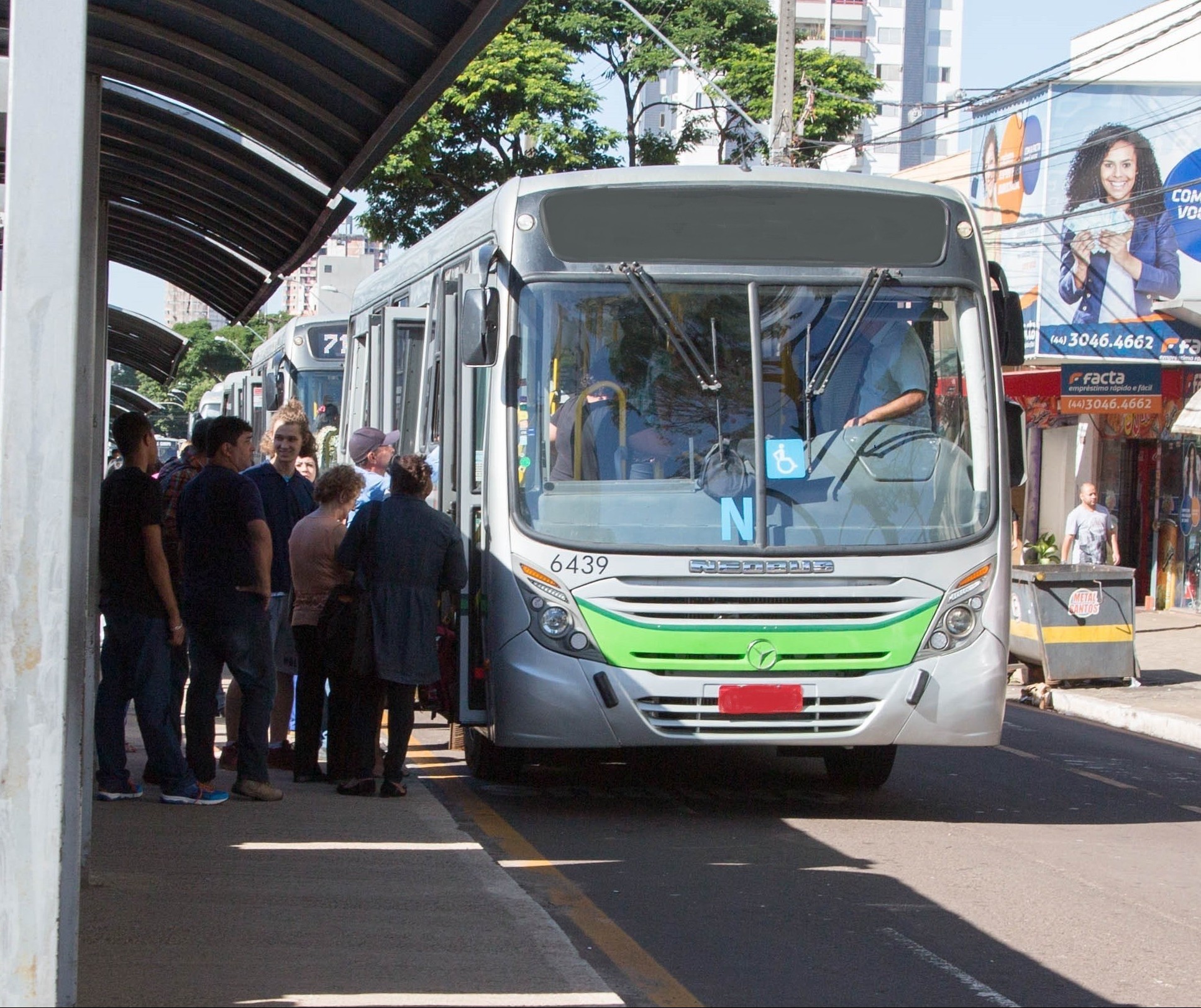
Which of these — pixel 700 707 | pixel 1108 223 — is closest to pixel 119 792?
pixel 700 707

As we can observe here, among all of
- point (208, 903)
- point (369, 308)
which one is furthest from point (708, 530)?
point (369, 308)

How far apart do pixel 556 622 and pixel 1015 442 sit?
2627 mm

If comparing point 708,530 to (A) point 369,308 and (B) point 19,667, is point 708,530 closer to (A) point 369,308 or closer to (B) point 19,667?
(B) point 19,667

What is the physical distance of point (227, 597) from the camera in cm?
845

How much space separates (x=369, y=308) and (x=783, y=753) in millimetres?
5522

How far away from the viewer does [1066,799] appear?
32.9ft

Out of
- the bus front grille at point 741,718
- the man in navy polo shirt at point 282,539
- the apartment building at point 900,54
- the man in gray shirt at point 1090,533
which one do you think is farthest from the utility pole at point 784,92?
the apartment building at point 900,54

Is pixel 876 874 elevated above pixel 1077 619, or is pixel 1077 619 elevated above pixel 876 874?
pixel 1077 619

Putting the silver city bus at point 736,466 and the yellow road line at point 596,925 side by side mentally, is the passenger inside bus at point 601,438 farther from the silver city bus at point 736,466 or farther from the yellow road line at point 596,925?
the yellow road line at point 596,925

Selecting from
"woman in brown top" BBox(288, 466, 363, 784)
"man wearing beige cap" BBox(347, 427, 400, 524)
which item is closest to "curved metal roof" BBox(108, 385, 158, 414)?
"man wearing beige cap" BBox(347, 427, 400, 524)

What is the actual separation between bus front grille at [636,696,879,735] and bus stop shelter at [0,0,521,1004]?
2743mm

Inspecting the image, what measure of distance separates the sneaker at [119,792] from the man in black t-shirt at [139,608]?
10.1 inches

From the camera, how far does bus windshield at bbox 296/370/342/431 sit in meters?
21.5

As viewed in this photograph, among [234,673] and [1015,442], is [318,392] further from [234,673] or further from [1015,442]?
[1015,442]
